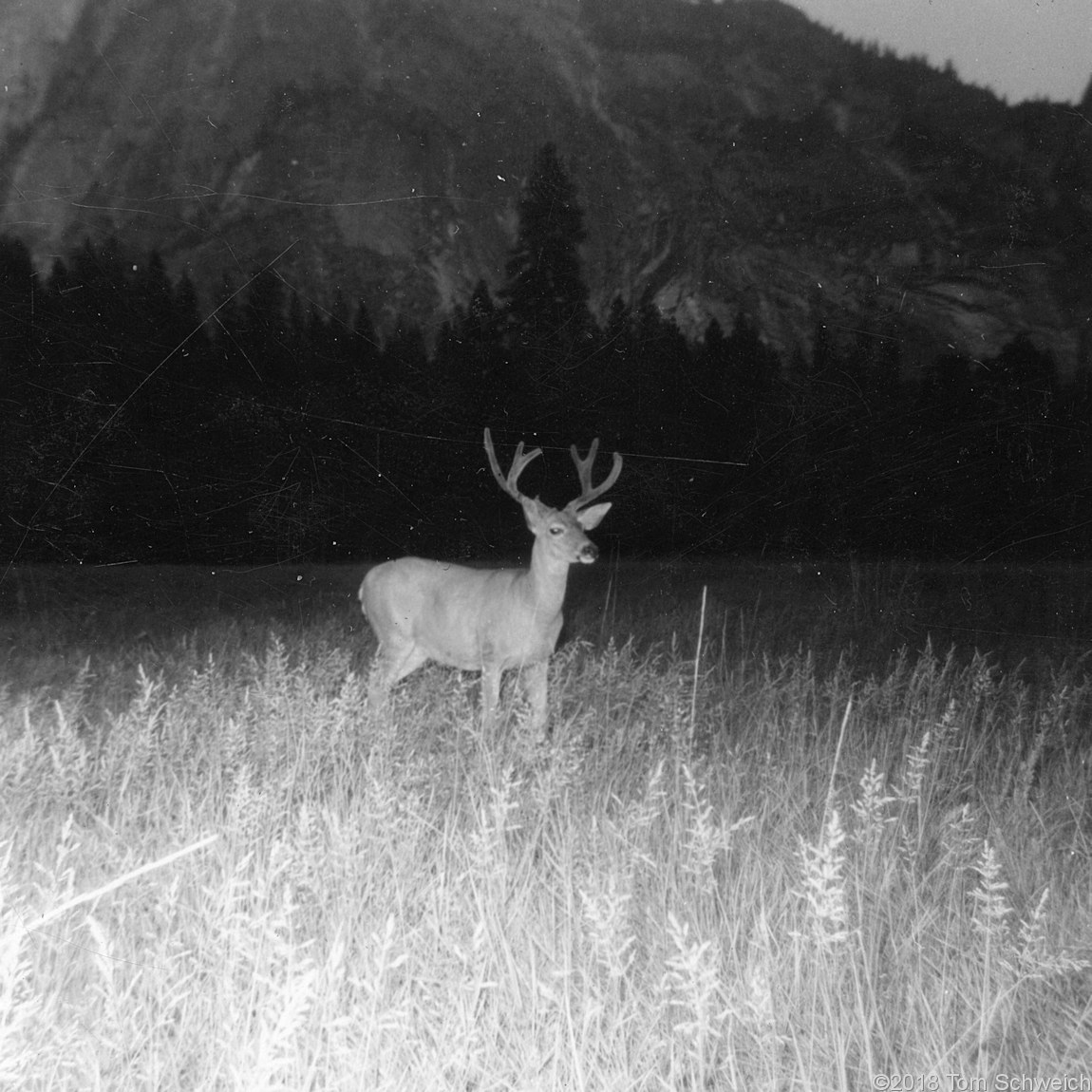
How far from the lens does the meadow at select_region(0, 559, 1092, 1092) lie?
1463 mm

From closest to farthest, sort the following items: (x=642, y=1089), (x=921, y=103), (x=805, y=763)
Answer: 1. (x=642, y=1089)
2. (x=805, y=763)
3. (x=921, y=103)

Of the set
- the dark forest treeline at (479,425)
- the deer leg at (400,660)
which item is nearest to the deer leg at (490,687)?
the deer leg at (400,660)

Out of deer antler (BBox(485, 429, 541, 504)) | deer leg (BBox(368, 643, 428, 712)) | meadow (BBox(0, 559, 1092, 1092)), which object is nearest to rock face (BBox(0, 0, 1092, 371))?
deer antler (BBox(485, 429, 541, 504))

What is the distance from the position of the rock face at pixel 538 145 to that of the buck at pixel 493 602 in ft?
3.79

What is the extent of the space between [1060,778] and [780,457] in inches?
93.9

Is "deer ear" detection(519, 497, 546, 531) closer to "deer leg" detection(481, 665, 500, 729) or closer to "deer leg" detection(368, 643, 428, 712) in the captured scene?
"deer leg" detection(481, 665, 500, 729)

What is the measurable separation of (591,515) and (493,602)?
0.62 metres

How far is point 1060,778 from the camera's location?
3141 mm

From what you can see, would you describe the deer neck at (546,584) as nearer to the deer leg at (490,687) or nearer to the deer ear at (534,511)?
the deer ear at (534,511)

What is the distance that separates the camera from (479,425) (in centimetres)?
471

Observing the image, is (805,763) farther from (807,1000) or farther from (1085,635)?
(1085,635)

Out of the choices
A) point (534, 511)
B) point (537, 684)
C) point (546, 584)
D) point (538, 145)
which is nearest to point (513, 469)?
point (534, 511)

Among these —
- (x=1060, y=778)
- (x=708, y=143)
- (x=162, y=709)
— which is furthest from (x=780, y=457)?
(x=162, y=709)

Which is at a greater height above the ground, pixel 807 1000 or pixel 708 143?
pixel 708 143
